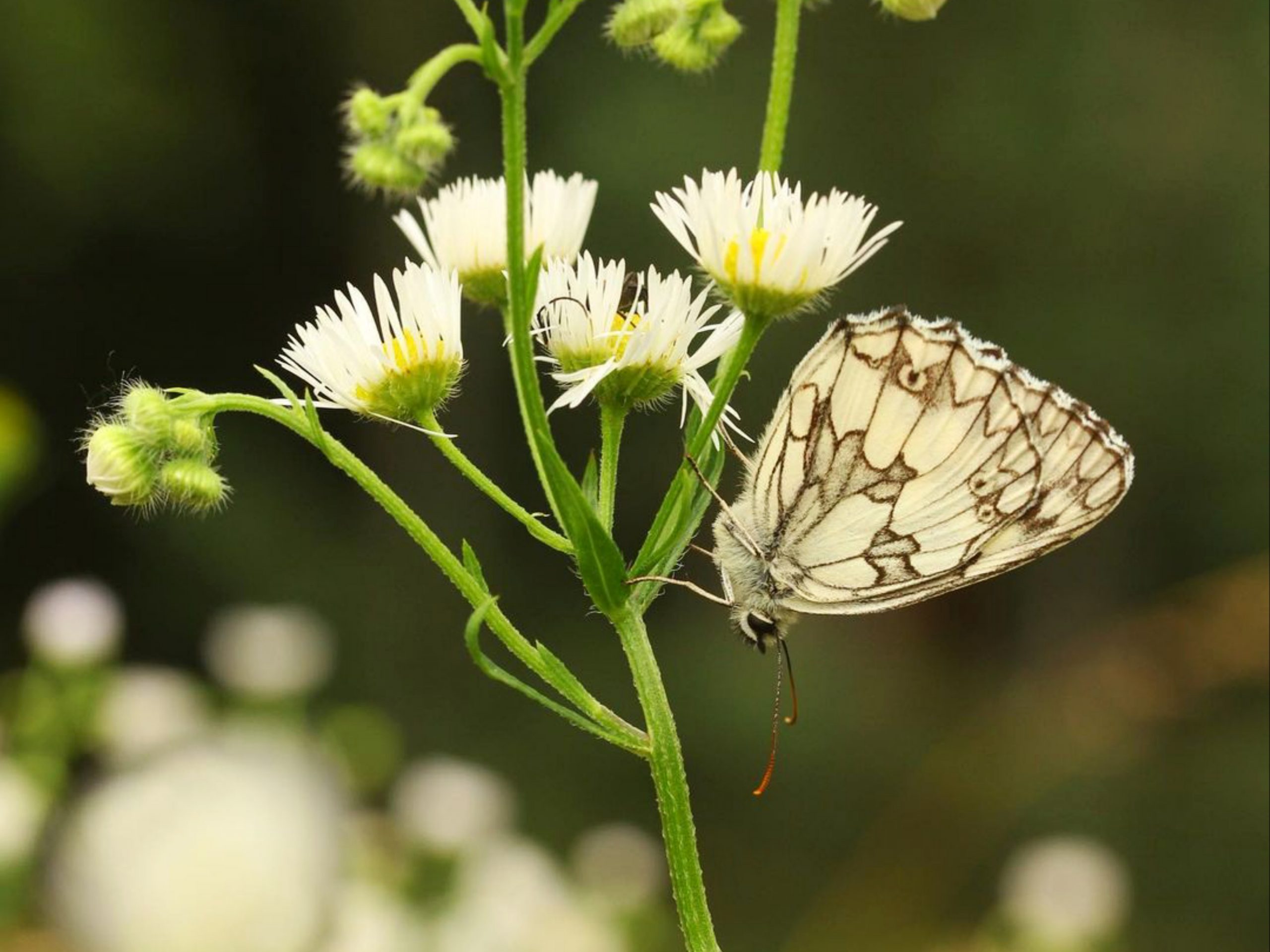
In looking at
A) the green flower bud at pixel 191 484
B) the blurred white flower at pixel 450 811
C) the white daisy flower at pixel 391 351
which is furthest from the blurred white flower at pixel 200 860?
the white daisy flower at pixel 391 351

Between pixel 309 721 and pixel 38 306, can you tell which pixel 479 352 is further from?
pixel 309 721

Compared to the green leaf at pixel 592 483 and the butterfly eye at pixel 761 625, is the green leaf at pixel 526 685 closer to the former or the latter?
the green leaf at pixel 592 483

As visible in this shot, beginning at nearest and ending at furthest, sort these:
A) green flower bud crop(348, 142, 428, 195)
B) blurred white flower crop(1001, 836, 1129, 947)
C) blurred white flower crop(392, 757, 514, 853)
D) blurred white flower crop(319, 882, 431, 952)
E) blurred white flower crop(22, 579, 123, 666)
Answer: green flower bud crop(348, 142, 428, 195) < blurred white flower crop(319, 882, 431, 952) < blurred white flower crop(392, 757, 514, 853) < blurred white flower crop(22, 579, 123, 666) < blurred white flower crop(1001, 836, 1129, 947)

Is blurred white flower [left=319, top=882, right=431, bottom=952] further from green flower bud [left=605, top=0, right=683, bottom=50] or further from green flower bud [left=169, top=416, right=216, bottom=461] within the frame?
green flower bud [left=605, top=0, right=683, bottom=50]

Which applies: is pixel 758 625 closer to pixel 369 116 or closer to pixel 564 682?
pixel 564 682

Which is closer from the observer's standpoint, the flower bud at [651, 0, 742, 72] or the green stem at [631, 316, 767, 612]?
the green stem at [631, 316, 767, 612]

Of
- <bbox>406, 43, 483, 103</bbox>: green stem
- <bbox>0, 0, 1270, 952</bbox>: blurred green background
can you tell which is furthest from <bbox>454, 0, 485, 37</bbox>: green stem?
<bbox>0, 0, 1270, 952</bbox>: blurred green background
